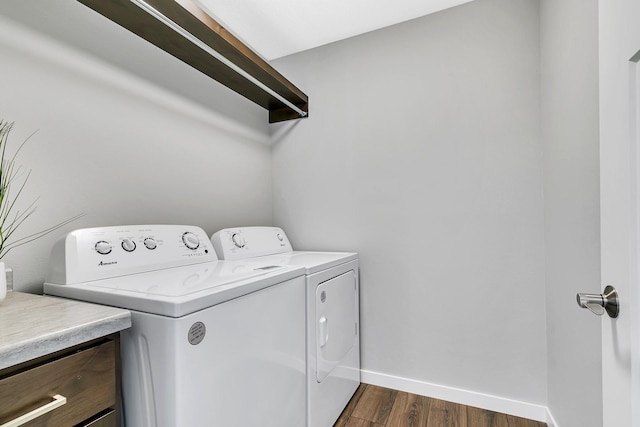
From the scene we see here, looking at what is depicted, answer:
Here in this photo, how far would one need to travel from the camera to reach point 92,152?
129cm

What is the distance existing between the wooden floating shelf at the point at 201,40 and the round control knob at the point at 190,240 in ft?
3.01

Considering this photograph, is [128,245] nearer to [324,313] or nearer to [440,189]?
[324,313]

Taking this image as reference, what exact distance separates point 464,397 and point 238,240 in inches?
62.2

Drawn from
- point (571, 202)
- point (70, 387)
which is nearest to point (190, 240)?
point (70, 387)

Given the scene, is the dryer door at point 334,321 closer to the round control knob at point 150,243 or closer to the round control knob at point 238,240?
the round control knob at point 238,240

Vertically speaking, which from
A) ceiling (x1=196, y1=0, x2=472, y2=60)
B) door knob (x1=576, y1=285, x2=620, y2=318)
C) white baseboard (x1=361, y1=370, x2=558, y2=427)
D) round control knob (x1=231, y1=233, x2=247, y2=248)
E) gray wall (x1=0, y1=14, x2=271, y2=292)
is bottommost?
white baseboard (x1=361, y1=370, x2=558, y2=427)

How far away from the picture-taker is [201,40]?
147 centimetres

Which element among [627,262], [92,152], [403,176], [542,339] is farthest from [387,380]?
[92,152]

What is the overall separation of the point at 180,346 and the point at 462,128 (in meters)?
1.76

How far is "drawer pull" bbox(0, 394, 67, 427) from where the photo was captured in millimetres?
545

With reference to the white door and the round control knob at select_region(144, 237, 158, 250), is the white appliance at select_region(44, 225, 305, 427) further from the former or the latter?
the white door

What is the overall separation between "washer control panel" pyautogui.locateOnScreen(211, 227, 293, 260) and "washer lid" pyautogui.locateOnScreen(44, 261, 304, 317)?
397mm

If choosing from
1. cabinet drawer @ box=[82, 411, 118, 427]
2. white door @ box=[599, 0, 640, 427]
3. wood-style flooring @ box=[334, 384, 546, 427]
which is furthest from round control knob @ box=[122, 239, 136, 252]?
white door @ box=[599, 0, 640, 427]

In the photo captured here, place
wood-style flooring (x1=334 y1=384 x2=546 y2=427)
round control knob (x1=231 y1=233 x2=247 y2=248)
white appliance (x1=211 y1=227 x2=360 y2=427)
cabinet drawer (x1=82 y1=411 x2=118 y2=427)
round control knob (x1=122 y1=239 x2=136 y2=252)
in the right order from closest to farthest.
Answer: cabinet drawer (x1=82 y1=411 x2=118 y2=427) < round control knob (x1=122 y1=239 x2=136 y2=252) < white appliance (x1=211 y1=227 x2=360 y2=427) < wood-style flooring (x1=334 y1=384 x2=546 y2=427) < round control knob (x1=231 y1=233 x2=247 y2=248)
